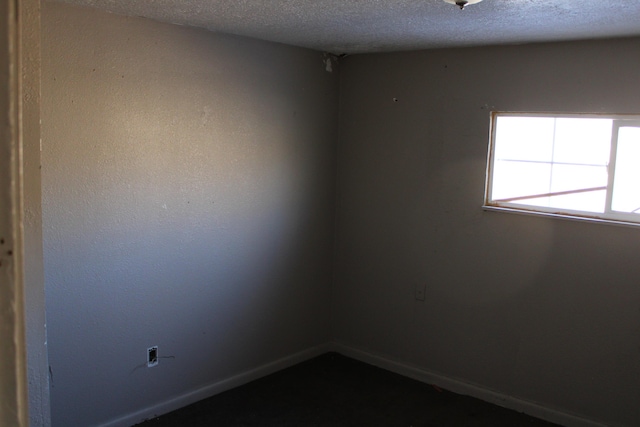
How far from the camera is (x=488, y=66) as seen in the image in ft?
11.7

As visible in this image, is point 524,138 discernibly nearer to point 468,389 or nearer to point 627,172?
point 627,172

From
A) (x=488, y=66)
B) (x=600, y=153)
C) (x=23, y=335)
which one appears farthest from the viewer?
(x=488, y=66)

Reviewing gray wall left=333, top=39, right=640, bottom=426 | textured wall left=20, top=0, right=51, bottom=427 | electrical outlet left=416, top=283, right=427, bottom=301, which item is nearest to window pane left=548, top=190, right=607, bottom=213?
gray wall left=333, top=39, right=640, bottom=426

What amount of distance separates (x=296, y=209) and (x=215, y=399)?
1334mm

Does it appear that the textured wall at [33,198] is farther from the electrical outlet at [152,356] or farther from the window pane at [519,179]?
the window pane at [519,179]

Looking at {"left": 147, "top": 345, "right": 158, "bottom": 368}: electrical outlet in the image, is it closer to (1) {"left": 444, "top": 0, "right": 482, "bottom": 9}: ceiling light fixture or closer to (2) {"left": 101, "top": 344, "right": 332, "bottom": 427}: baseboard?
(2) {"left": 101, "top": 344, "right": 332, "bottom": 427}: baseboard

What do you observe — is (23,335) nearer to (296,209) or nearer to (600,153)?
(600,153)

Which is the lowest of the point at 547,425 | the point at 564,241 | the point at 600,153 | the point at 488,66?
the point at 547,425

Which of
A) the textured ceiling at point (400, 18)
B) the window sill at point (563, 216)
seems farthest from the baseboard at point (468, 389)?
the textured ceiling at point (400, 18)

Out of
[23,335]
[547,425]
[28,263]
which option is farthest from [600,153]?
[23,335]

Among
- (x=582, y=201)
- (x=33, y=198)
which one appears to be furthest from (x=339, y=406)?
(x=33, y=198)

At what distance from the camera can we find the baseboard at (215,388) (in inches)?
129

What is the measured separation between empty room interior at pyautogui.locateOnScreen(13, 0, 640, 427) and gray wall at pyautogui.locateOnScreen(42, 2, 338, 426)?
1cm

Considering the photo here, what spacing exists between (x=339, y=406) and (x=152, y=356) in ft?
3.79
